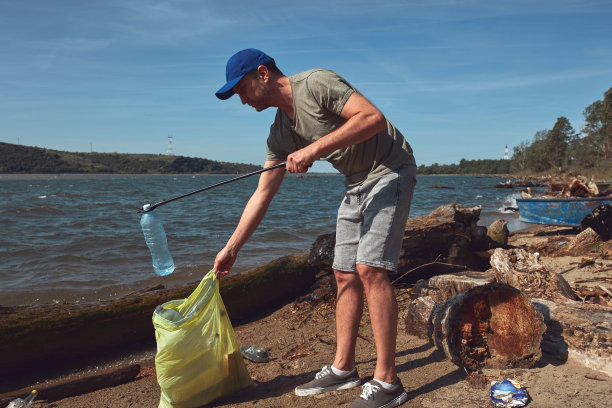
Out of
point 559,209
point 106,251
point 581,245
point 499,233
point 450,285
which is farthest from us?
point 559,209

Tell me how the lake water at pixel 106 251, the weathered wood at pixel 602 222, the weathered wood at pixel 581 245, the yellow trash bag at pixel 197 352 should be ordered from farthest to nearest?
the weathered wood at pixel 602 222, the weathered wood at pixel 581 245, the lake water at pixel 106 251, the yellow trash bag at pixel 197 352

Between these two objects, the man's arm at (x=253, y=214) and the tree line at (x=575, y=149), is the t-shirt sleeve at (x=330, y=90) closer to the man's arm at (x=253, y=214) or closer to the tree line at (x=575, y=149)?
the man's arm at (x=253, y=214)

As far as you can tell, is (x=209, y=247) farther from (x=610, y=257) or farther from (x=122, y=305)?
(x=610, y=257)

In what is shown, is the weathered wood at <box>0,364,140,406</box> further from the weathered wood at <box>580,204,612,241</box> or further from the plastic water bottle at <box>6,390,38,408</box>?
the weathered wood at <box>580,204,612,241</box>

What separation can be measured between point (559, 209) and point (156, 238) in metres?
9.61

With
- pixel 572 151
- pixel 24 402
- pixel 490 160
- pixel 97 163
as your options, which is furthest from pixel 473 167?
pixel 24 402

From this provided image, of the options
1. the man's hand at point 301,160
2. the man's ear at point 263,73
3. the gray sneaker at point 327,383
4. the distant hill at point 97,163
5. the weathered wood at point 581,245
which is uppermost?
the distant hill at point 97,163

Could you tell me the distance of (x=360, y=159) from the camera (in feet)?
8.02

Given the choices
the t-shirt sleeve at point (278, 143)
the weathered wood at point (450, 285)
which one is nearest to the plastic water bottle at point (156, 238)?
the t-shirt sleeve at point (278, 143)

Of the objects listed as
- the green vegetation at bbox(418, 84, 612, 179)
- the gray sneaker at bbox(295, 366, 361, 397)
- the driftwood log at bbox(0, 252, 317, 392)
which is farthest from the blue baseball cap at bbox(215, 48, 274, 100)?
the green vegetation at bbox(418, 84, 612, 179)

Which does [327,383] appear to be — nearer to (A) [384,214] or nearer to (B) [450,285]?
(A) [384,214]

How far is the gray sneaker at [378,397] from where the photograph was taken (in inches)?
91.9

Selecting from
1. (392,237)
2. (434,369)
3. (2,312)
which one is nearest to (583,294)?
(434,369)

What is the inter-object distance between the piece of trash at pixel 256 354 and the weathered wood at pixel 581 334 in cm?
205
